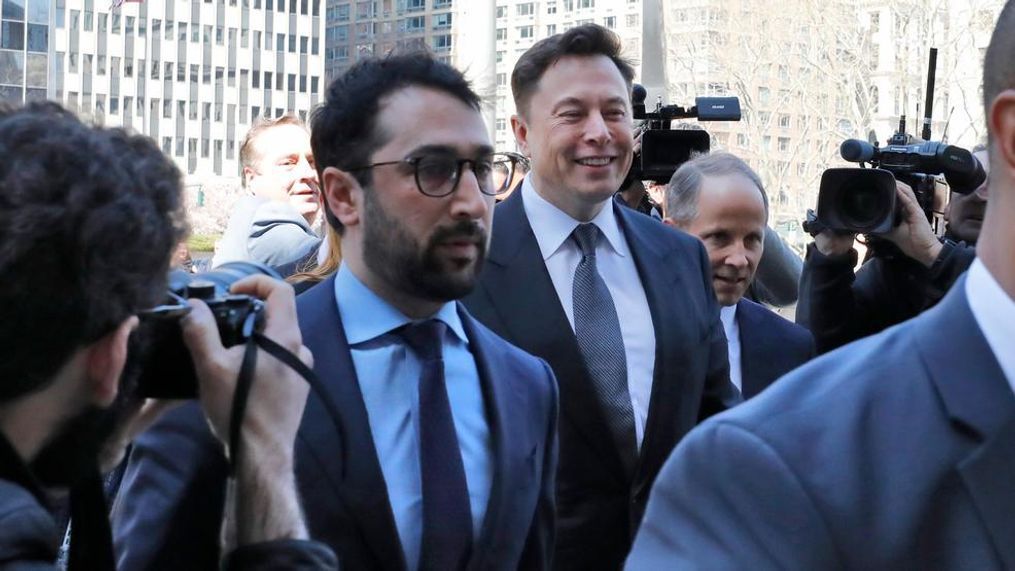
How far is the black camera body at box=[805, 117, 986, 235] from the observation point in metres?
4.34

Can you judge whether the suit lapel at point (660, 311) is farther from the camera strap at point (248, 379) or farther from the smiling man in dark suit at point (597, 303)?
the camera strap at point (248, 379)

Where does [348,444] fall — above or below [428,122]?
below

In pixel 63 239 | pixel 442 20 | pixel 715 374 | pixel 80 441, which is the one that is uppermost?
pixel 442 20

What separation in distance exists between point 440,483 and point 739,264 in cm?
199

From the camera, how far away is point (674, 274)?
385 cm

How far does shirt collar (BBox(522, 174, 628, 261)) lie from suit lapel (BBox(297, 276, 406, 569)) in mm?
1200

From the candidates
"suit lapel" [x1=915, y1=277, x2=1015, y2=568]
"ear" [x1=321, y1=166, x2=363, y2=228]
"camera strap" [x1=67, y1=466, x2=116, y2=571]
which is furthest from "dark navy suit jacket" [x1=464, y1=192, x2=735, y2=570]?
"suit lapel" [x1=915, y1=277, x2=1015, y2=568]

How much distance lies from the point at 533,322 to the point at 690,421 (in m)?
0.44

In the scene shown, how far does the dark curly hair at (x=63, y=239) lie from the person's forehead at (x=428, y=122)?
1145 millimetres

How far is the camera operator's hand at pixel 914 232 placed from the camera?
14.6ft

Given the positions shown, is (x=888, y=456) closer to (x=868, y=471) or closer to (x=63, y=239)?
(x=868, y=471)

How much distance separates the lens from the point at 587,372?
364cm

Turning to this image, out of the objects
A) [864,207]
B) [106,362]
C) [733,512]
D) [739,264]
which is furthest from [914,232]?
[106,362]

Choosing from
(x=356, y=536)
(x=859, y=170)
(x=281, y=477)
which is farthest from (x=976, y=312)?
(x=859, y=170)
